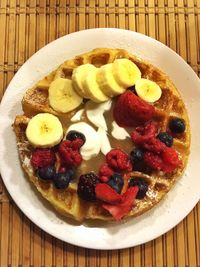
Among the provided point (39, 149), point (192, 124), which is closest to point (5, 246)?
point (39, 149)

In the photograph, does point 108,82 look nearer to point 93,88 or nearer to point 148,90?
point 93,88

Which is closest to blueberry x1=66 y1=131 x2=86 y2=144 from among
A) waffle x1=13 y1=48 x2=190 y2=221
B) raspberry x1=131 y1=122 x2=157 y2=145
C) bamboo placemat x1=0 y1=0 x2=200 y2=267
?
waffle x1=13 y1=48 x2=190 y2=221

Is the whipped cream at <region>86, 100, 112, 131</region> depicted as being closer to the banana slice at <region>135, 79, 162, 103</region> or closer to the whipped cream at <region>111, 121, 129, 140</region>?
the whipped cream at <region>111, 121, 129, 140</region>

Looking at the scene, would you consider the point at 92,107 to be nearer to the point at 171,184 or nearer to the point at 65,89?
the point at 65,89

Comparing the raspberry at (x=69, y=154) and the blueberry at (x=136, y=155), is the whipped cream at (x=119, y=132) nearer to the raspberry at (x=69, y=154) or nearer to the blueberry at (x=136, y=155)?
the blueberry at (x=136, y=155)

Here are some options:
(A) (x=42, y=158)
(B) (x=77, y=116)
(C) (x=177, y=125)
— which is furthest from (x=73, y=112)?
(C) (x=177, y=125)
